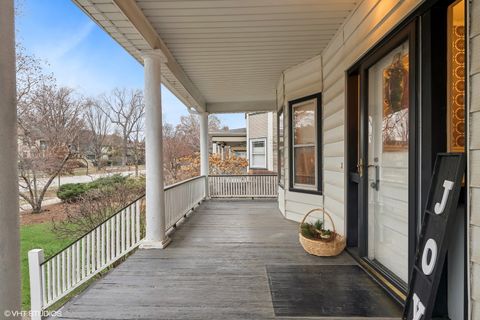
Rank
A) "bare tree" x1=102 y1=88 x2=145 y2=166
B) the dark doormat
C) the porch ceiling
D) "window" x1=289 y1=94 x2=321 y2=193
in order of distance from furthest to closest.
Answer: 1. "bare tree" x1=102 y1=88 x2=145 y2=166
2. "window" x1=289 y1=94 x2=321 y2=193
3. the porch ceiling
4. the dark doormat

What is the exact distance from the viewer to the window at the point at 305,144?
4113 mm

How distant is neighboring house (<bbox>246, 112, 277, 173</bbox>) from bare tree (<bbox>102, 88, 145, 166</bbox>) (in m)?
5.00

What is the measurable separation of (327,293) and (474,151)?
1.54m

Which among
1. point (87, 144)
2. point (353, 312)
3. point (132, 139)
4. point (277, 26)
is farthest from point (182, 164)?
point (353, 312)

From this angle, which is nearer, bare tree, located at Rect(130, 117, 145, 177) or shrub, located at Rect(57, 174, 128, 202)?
shrub, located at Rect(57, 174, 128, 202)

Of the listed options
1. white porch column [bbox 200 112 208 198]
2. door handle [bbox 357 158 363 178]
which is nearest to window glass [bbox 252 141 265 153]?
white porch column [bbox 200 112 208 198]

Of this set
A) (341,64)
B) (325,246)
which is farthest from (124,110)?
(325,246)

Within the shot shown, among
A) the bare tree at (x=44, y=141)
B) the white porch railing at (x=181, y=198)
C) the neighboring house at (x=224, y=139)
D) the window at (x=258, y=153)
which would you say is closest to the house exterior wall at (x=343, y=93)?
the white porch railing at (x=181, y=198)

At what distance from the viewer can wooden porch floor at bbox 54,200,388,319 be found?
2039 millimetres

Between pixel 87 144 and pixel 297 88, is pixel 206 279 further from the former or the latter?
pixel 87 144

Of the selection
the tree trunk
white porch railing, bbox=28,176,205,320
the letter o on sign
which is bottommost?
white porch railing, bbox=28,176,205,320

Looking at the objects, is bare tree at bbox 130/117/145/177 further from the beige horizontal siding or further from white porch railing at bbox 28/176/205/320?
the beige horizontal siding

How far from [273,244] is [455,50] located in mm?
2748

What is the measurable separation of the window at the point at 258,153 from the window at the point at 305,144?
602 cm
